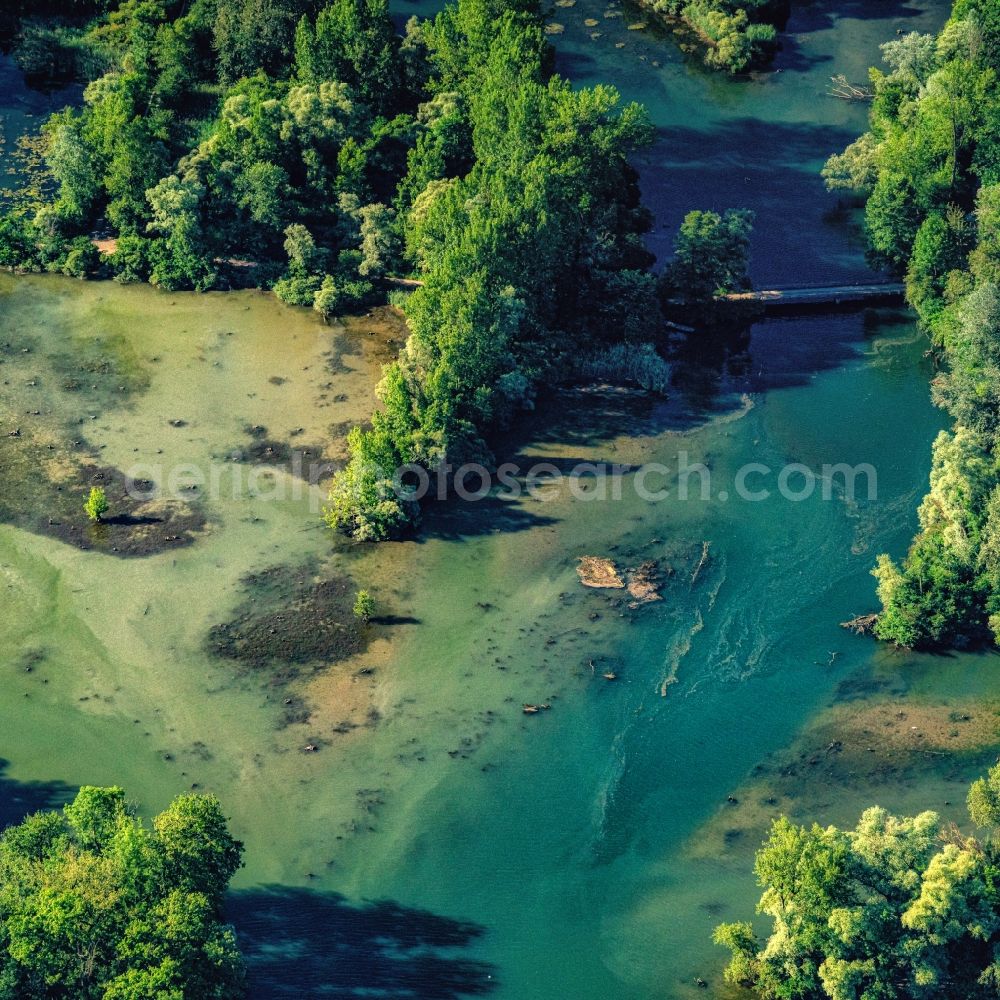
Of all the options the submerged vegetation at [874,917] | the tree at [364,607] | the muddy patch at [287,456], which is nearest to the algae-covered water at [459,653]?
the muddy patch at [287,456]

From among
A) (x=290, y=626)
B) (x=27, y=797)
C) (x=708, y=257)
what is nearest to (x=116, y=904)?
(x=27, y=797)

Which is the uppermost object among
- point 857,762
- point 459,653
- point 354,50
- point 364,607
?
point 354,50

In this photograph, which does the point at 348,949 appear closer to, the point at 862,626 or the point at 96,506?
the point at 96,506

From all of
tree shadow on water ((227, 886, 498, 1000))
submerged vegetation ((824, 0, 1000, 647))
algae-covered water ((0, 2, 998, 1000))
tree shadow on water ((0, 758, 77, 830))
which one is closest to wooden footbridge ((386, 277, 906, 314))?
algae-covered water ((0, 2, 998, 1000))

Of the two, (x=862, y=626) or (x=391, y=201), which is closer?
(x=862, y=626)

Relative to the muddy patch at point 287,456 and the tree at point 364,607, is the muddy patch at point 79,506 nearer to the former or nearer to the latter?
the muddy patch at point 287,456

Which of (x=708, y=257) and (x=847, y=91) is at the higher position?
(x=847, y=91)
